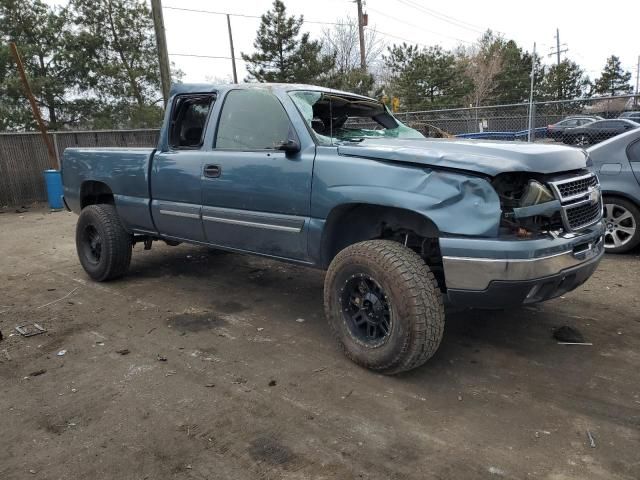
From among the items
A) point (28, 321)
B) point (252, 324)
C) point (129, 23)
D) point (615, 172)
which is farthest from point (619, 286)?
point (129, 23)

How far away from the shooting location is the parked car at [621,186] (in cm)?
586

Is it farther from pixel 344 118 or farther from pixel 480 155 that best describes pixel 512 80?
pixel 480 155

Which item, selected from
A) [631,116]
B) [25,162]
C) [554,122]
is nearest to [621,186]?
[631,116]

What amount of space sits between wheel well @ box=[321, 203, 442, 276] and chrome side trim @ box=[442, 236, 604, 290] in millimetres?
334

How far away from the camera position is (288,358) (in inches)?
143

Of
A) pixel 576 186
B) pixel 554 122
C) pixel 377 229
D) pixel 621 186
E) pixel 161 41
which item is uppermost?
pixel 161 41

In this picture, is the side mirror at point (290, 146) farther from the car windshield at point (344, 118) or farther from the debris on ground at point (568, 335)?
the debris on ground at point (568, 335)

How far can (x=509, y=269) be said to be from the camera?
2.81 metres

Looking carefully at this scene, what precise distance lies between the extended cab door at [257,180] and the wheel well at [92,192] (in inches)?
79.8

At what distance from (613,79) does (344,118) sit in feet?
201

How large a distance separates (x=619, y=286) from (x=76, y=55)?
28463mm

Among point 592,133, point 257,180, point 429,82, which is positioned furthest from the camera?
point 429,82

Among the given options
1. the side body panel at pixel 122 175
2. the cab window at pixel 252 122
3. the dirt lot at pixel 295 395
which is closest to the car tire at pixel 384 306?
the dirt lot at pixel 295 395

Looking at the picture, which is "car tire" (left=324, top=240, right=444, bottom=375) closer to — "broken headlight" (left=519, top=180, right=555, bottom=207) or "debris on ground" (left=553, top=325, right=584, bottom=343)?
"broken headlight" (left=519, top=180, right=555, bottom=207)
